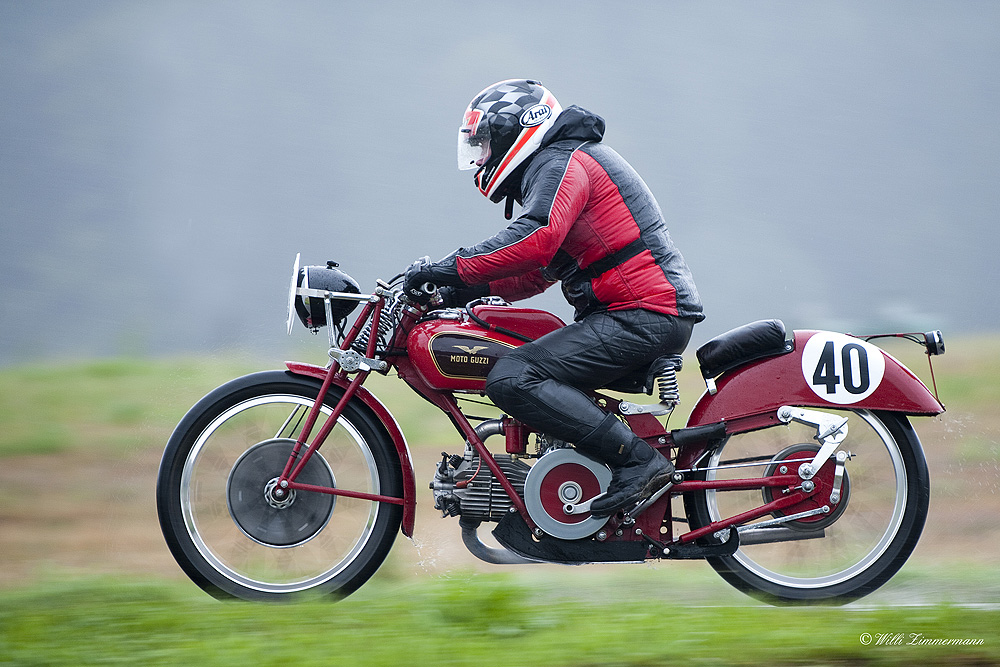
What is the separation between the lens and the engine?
3510 millimetres

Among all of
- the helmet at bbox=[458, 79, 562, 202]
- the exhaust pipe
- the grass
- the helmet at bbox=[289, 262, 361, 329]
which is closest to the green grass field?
the grass

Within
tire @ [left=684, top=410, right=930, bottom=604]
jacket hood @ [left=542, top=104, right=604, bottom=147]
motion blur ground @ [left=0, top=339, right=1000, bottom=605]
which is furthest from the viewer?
motion blur ground @ [left=0, top=339, right=1000, bottom=605]

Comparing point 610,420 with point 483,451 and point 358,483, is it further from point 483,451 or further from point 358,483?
point 358,483

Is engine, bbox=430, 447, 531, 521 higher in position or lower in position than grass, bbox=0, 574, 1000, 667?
higher

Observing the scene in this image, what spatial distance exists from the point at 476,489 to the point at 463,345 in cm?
55

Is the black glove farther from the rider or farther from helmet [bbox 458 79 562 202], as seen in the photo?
helmet [bbox 458 79 562 202]

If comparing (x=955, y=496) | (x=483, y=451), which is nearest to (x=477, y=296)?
(x=483, y=451)

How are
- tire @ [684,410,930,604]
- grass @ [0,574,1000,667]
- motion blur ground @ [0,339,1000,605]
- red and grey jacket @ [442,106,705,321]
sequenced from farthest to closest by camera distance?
motion blur ground @ [0,339,1000,605] → tire @ [684,410,930,604] → red and grey jacket @ [442,106,705,321] → grass @ [0,574,1000,667]

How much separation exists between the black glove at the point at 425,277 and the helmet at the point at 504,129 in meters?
0.42

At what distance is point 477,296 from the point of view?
3.77 m

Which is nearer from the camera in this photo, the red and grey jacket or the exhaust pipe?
the red and grey jacket

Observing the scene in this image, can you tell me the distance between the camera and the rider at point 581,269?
10.9ft

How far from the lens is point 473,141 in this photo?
3574 mm

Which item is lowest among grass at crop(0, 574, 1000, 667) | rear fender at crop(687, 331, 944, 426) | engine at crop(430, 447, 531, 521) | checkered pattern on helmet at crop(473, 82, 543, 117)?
grass at crop(0, 574, 1000, 667)
